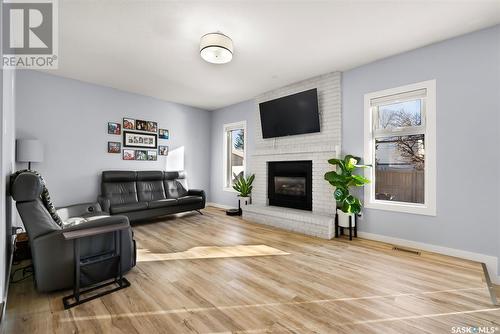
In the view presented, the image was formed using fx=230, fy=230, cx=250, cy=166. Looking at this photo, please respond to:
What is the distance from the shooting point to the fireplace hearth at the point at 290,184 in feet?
14.7

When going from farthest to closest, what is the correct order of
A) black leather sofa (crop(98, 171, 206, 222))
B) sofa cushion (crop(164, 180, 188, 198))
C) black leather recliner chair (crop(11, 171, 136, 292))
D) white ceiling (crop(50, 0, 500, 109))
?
sofa cushion (crop(164, 180, 188, 198))
black leather sofa (crop(98, 171, 206, 222))
white ceiling (crop(50, 0, 500, 109))
black leather recliner chair (crop(11, 171, 136, 292))

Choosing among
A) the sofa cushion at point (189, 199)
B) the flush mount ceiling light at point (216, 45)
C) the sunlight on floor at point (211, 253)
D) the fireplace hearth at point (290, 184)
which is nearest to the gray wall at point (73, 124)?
the sofa cushion at point (189, 199)

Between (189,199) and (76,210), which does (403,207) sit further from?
(76,210)

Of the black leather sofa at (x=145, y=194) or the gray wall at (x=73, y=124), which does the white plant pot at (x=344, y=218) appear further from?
the gray wall at (x=73, y=124)

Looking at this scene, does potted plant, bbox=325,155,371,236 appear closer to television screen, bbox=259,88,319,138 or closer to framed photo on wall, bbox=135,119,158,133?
television screen, bbox=259,88,319,138

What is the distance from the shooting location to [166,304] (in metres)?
1.88

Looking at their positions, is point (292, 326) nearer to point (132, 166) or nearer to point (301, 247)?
point (301, 247)

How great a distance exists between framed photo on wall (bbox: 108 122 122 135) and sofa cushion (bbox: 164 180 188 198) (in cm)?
147

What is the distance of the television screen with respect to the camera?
4301mm

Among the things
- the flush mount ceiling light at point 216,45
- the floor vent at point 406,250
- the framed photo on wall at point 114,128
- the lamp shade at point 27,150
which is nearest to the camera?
the flush mount ceiling light at point 216,45

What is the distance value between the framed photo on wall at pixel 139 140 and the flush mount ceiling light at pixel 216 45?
3.15 meters

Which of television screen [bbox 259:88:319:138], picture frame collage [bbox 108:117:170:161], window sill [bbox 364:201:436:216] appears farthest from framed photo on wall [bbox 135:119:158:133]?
window sill [bbox 364:201:436:216]

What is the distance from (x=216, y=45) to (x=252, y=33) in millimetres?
511

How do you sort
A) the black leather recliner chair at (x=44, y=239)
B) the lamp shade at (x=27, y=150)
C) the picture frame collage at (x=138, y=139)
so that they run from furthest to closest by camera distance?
the picture frame collage at (x=138, y=139) < the lamp shade at (x=27, y=150) < the black leather recliner chair at (x=44, y=239)
